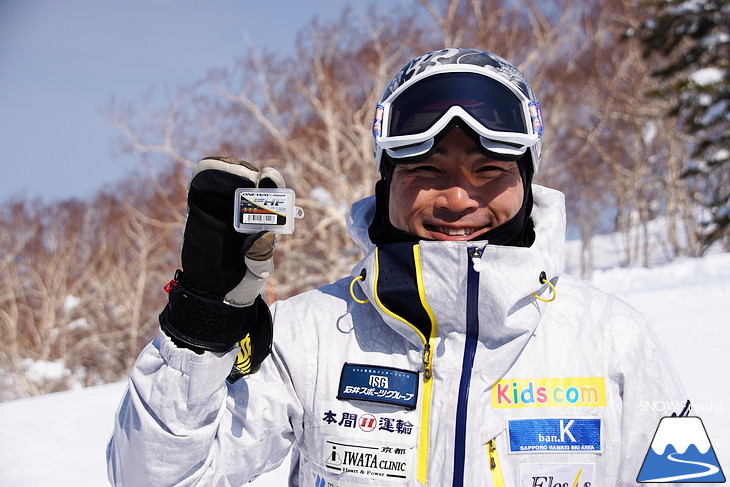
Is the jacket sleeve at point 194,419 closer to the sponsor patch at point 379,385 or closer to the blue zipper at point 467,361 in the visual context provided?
the sponsor patch at point 379,385

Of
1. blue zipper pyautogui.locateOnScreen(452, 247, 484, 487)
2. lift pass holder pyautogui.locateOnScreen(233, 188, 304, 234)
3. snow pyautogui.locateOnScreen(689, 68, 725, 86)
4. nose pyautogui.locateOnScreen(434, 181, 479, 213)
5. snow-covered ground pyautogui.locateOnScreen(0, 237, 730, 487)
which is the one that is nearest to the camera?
lift pass holder pyautogui.locateOnScreen(233, 188, 304, 234)

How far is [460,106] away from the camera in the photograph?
1580mm

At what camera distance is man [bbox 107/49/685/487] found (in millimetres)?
1301

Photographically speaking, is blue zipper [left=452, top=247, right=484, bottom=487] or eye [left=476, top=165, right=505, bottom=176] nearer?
blue zipper [left=452, top=247, right=484, bottom=487]

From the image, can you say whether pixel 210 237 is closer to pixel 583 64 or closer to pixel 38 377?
pixel 583 64

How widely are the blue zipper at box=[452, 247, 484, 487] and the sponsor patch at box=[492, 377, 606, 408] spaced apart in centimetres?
10

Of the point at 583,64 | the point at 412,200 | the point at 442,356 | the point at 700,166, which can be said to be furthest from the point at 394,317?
the point at 583,64

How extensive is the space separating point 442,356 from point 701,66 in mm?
15878

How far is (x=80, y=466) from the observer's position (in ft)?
12.5

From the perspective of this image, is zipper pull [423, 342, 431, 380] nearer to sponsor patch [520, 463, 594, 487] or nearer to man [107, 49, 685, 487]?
man [107, 49, 685, 487]

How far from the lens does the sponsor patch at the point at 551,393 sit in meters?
1.44

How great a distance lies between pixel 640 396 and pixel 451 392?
18.8 inches

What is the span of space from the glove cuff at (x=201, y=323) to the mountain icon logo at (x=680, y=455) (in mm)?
1047

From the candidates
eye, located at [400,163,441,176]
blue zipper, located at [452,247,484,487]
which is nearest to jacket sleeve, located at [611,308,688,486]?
blue zipper, located at [452,247,484,487]
